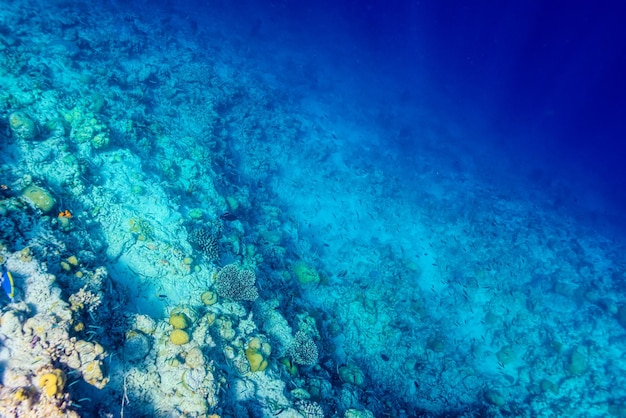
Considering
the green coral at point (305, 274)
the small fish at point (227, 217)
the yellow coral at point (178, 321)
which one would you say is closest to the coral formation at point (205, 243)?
the small fish at point (227, 217)

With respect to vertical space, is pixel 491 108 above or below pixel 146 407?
above

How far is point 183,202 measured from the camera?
964 cm

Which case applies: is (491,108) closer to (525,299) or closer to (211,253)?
(525,299)

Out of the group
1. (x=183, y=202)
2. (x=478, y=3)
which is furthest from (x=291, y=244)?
(x=478, y=3)

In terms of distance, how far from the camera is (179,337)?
5578 millimetres

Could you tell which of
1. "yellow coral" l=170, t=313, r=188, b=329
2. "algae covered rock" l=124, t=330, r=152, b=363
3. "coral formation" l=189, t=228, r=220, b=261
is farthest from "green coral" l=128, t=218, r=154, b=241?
"algae covered rock" l=124, t=330, r=152, b=363

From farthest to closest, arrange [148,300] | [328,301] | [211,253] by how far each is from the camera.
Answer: [328,301] < [211,253] < [148,300]

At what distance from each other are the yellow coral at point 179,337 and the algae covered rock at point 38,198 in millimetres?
3636

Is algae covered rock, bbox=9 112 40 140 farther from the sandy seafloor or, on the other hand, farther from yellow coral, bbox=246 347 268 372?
yellow coral, bbox=246 347 268 372

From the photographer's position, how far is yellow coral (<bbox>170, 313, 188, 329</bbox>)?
18.9 ft

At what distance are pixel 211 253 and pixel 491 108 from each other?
6496 cm

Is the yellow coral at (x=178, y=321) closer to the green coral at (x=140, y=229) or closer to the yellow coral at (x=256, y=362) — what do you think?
the yellow coral at (x=256, y=362)

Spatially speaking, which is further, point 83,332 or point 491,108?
point 491,108

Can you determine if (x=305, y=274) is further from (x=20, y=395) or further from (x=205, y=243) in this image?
Answer: (x=20, y=395)
